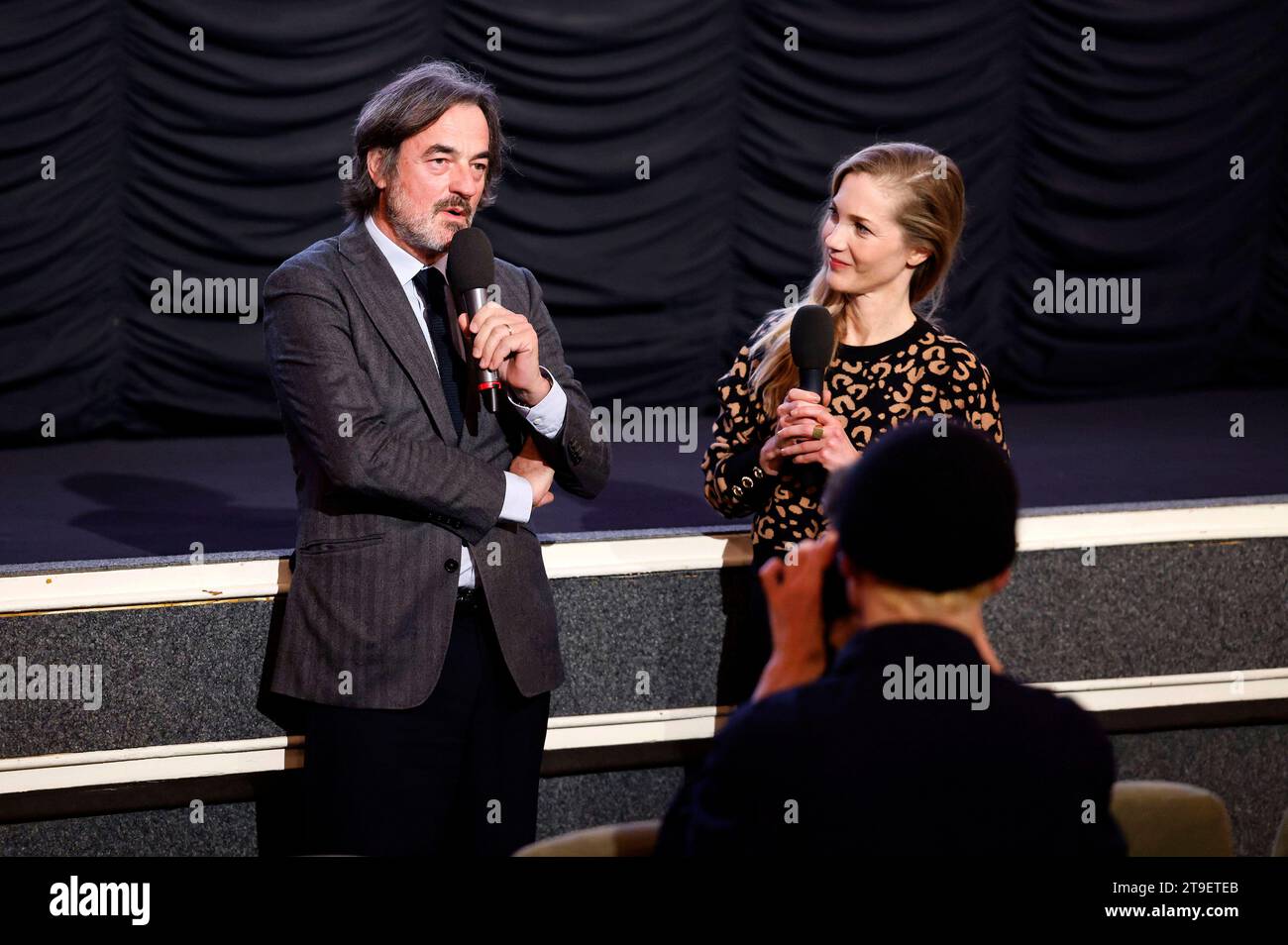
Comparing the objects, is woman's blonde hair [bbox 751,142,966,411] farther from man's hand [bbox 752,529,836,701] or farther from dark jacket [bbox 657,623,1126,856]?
dark jacket [bbox 657,623,1126,856]

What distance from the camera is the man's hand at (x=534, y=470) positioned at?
2.18 meters

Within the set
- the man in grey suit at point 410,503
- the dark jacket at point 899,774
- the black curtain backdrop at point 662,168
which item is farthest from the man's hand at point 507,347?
the black curtain backdrop at point 662,168

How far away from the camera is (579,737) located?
2682 mm

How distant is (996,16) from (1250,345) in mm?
1711

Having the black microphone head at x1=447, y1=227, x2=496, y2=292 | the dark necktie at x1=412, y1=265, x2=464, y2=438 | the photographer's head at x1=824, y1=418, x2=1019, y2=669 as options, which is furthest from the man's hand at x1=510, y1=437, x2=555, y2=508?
the photographer's head at x1=824, y1=418, x2=1019, y2=669

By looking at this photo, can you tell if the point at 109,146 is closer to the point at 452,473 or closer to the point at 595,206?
the point at 595,206

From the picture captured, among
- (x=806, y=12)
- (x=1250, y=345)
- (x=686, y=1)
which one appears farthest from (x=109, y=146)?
(x=1250, y=345)

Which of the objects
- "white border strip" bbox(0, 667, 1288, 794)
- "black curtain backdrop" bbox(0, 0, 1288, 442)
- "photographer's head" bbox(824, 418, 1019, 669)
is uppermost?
"black curtain backdrop" bbox(0, 0, 1288, 442)

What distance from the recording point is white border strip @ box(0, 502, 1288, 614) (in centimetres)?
238

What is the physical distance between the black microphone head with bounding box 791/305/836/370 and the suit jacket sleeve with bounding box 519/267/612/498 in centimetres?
34

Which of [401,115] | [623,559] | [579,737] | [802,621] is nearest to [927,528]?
[802,621]

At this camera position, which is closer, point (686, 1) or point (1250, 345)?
point (686, 1)

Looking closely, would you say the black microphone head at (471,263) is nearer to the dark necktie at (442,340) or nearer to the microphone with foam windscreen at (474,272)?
the microphone with foam windscreen at (474,272)

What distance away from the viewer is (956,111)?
18.2 ft
